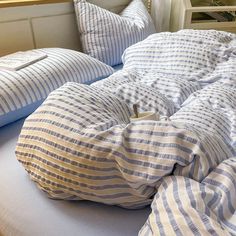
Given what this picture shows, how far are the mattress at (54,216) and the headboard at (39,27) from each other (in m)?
0.84

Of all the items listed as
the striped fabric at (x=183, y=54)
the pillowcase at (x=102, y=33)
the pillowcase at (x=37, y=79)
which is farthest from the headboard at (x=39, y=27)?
the striped fabric at (x=183, y=54)

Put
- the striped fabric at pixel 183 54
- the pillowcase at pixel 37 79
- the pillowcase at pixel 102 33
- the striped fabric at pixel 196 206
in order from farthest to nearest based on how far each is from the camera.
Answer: the pillowcase at pixel 102 33 < the striped fabric at pixel 183 54 < the pillowcase at pixel 37 79 < the striped fabric at pixel 196 206

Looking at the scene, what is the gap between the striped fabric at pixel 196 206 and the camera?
0.39 meters

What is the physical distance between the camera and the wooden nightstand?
178cm

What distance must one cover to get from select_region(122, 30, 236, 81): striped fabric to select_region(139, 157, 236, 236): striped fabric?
2.16 feet

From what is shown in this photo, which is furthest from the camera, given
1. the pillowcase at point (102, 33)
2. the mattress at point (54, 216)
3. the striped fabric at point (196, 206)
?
the pillowcase at point (102, 33)

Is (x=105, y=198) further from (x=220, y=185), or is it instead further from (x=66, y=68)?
(x=66, y=68)

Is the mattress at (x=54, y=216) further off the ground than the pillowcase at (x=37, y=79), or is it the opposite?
the pillowcase at (x=37, y=79)

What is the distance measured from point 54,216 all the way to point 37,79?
0.50m

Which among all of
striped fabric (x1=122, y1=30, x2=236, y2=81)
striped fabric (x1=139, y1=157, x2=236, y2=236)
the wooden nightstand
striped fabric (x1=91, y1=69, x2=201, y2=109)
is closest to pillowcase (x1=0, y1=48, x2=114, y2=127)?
striped fabric (x1=91, y1=69, x2=201, y2=109)

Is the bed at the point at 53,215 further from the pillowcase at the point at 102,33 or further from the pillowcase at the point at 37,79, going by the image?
the pillowcase at the point at 102,33

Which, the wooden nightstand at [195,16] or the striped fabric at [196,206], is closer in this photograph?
the striped fabric at [196,206]

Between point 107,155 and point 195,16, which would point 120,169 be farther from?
point 195,16

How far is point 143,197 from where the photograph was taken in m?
0.52
